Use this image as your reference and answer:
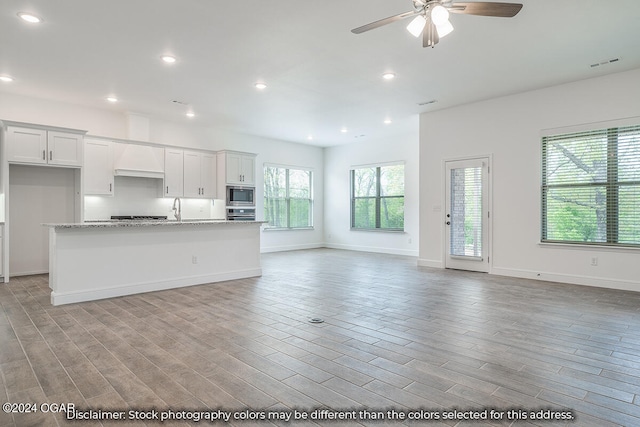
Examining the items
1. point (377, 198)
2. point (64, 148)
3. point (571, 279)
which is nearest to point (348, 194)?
point (377, 198)

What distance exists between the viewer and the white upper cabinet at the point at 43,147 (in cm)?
564

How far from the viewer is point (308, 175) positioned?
35.4 ft

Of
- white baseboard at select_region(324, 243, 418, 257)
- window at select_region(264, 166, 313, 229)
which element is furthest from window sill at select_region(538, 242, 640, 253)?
window at select_region(264, 166, 313, 229)

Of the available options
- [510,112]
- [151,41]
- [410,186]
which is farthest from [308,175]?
[151,41]

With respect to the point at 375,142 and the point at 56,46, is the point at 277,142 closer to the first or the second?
the point at 375,142

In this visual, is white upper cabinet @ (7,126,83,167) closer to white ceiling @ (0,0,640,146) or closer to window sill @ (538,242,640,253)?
white ceiling @ (0,0,640,146)

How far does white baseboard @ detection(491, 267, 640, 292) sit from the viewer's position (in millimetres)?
5078

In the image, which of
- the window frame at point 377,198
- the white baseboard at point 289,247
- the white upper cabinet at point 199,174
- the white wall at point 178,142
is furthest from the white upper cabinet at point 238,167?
the window frame at point 377,198

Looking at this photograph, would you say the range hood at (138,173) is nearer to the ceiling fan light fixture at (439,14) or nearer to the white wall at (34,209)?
the white wall at (34,209)

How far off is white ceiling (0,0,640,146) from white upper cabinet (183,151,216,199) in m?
1.37

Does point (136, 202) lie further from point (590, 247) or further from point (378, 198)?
point (590, 247)

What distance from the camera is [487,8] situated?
107 inches

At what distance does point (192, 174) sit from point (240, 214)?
4.66 feet

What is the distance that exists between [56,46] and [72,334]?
337 cm
